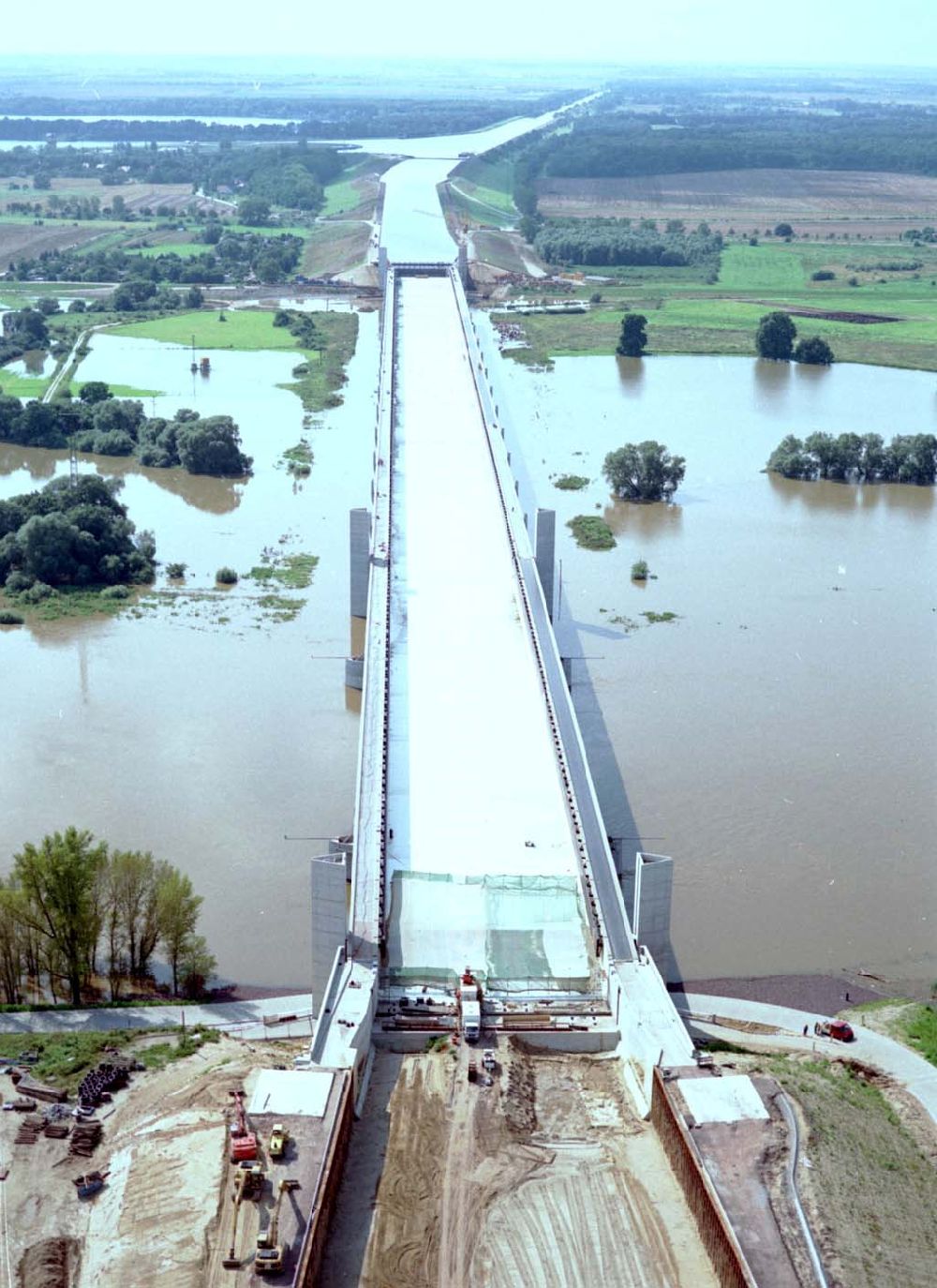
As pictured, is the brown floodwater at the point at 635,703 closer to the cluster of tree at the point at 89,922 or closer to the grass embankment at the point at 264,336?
the cluster of tree at the point at 89,922

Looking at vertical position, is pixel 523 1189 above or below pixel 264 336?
below

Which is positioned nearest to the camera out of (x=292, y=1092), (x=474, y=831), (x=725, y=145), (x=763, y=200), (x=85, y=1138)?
(x=292, y=1092)

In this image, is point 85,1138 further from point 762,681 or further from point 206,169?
point 206,169

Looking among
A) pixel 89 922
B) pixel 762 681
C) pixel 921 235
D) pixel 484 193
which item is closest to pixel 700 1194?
pixel 89 922

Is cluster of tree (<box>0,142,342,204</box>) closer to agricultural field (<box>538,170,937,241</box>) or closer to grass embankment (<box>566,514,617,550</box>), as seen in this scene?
agricultural field (<box>538,170,937,241</box>)

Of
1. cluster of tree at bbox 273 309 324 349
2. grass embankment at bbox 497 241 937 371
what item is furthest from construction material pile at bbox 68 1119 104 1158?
cluster of tree at bbox 273 309 324 349

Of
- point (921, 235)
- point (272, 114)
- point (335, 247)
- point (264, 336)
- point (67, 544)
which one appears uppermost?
point (272, 114)
